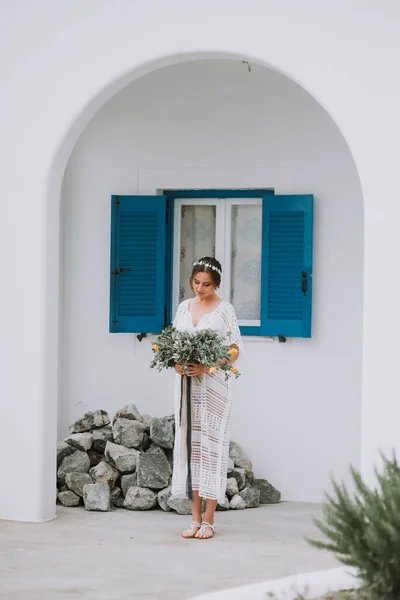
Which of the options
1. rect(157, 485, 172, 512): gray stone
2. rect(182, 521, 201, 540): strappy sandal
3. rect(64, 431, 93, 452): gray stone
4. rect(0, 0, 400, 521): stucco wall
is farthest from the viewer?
rect(64, 431, 93, 452): gray stone

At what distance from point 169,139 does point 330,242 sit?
1683 millimetres

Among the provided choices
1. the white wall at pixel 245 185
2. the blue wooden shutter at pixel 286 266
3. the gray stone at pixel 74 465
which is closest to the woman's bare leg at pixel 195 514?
→ the gray stone at pixel 74 465

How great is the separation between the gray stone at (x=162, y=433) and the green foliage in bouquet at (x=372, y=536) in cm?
390

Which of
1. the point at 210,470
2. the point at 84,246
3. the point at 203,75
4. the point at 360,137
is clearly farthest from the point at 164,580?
the point at 203,75

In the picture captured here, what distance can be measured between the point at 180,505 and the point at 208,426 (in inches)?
44.8

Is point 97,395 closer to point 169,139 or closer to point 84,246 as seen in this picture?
point 84,246

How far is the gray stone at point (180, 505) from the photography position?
26.4 ft

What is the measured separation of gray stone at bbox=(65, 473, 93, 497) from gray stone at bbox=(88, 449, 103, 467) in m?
0.35

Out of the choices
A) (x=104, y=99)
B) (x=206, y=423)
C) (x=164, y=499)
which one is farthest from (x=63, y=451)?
(x=104, y=99)

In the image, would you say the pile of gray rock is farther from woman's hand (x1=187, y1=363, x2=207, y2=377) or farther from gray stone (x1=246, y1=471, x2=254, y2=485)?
woman's hand (x1=187, y1=363, x2=207, y2=377)

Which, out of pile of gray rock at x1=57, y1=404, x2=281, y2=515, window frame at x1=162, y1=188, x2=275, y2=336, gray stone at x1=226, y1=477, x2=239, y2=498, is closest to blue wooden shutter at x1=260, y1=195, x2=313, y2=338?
window frame at x1=162, y1=188, x2=275, y2=336

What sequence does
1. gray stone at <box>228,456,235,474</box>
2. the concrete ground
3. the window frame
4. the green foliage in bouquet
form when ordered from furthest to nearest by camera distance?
1. the window frame
2. gray stone at <box>228,456,235,474</box>
3. the concrete ground
4. the green foliage in bouquet

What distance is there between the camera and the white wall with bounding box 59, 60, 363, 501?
871 centimetres

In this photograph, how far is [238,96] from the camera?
9.02m
